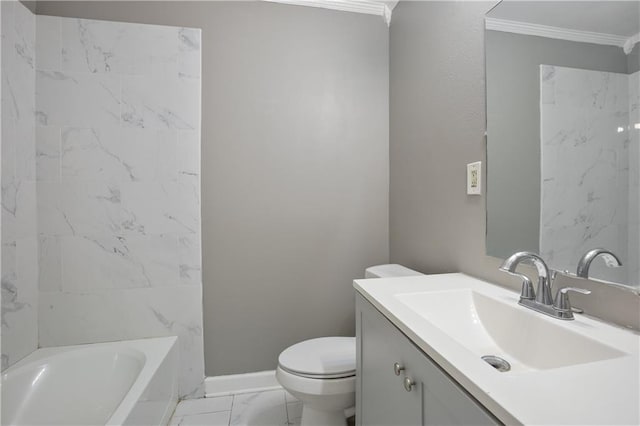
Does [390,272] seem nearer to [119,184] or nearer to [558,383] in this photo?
[558,383]

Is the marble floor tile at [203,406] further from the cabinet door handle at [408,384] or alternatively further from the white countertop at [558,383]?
the white countertop at [558,383]

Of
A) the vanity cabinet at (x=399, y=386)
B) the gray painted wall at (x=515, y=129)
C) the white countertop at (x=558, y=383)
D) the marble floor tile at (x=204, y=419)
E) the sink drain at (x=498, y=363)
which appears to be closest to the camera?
the white countertop at (x=558, y=383)

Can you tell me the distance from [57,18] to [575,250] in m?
2.54

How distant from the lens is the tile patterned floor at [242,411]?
156 cm

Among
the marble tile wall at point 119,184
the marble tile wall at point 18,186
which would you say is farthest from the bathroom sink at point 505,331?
the marble tile wall at point 18,186

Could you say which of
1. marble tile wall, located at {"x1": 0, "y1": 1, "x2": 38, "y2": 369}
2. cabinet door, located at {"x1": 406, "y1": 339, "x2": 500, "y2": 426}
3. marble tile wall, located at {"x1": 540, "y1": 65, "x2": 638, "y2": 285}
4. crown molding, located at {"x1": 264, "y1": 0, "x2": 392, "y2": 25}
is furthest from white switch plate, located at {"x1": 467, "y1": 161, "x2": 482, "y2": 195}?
marble tile wall, located at {"x1": 0, "y1": 1, "x2": 38, "y2": 369}

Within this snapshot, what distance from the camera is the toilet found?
1.26 m

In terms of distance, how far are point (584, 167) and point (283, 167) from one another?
142cm

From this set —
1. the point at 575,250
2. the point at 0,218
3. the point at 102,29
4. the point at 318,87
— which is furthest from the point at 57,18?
the point at 575,250

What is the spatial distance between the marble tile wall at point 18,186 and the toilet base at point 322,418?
4.75 feet

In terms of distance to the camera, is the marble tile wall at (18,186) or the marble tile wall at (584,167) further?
the marble tile wall at (18,186)

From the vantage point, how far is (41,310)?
5.30 ft

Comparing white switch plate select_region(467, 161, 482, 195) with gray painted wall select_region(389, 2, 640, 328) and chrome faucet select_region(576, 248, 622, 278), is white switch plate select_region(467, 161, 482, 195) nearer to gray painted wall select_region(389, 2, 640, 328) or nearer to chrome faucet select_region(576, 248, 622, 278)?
gray painted wall select_region(389, 2, 640, 328)

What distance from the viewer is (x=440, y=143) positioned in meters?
1.42
